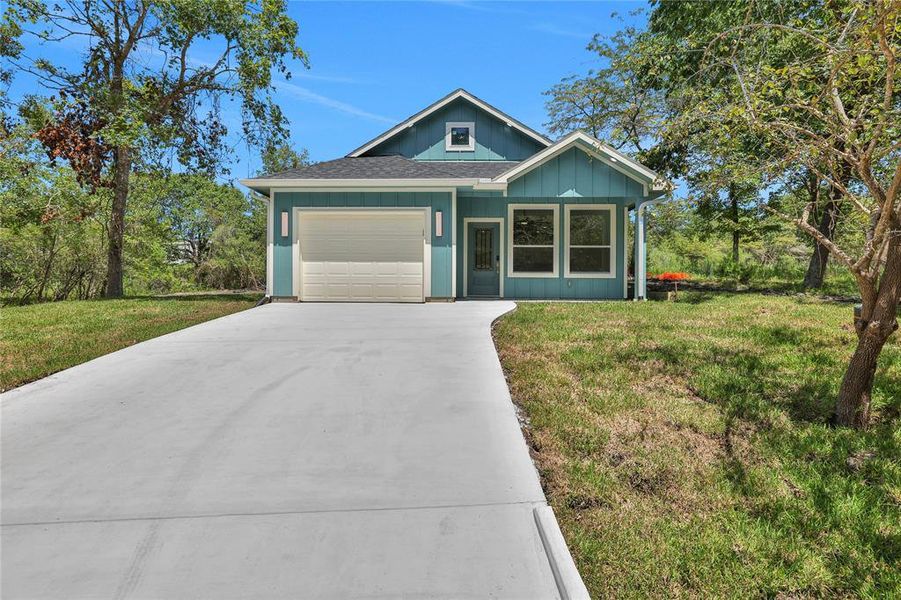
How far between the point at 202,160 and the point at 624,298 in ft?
44.7

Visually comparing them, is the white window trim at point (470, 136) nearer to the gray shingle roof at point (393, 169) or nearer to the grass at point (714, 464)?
the gray shingle roof at point (393, 169)

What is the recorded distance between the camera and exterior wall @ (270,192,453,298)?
1210 centimetres

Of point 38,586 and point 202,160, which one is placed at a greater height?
point 202,160

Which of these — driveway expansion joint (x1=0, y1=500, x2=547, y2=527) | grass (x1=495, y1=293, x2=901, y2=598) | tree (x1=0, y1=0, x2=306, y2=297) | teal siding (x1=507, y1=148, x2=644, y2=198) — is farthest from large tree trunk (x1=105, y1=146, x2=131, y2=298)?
driveway expansion joint (x1=0, y1=500, x2=547, y2=527)

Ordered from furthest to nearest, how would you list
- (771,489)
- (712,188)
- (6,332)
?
1. (6,332)
2. (712,188)
3. (771,489)

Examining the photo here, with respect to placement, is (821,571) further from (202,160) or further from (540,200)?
(202,160)

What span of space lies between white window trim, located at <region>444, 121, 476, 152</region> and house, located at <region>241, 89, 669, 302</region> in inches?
50.9

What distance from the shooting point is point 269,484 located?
10.2 ft

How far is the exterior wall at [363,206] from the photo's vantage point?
476 inches

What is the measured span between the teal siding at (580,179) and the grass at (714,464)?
618 cm

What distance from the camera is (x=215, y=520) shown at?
8.91ft

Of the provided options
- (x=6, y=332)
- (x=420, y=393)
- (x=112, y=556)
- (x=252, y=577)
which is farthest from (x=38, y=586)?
(x=6, y=332)

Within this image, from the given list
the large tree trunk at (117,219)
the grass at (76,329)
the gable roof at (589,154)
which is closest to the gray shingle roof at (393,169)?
the gable roof at (589,154)

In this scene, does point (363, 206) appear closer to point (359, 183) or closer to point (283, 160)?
point (359, 183)
